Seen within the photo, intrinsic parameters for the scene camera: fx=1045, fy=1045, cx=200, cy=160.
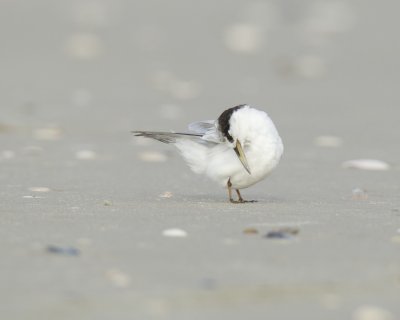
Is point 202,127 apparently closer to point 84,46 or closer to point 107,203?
point 107,203

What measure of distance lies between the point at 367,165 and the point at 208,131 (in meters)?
1.38

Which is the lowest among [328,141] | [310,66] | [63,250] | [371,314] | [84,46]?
[371,314]

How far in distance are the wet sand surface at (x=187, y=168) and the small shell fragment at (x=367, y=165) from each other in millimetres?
14

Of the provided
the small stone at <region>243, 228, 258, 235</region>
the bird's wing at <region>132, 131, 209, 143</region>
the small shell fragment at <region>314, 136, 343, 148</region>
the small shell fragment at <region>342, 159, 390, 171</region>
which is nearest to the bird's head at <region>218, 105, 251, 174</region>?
the bird's wing at <region>132, 131, 209, 143</region>

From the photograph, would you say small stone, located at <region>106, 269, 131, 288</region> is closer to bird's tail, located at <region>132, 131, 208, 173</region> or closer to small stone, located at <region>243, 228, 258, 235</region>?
small stone, located at <region>243, 228, 258, 235</region>

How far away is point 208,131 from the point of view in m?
5.37

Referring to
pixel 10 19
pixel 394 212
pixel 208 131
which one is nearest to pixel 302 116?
pixel 208 131

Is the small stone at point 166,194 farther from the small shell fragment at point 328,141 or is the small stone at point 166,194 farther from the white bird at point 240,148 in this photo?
the small shell fragment at point 328,141

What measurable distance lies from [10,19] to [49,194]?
6990 mm

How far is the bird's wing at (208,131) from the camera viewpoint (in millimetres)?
5266

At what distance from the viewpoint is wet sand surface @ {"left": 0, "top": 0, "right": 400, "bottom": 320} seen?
315 cm

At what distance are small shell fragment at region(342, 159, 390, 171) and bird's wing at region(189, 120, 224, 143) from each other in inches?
48.9

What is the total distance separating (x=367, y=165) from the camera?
6.34 metres

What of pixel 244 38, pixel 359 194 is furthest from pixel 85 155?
pixel 244 38
